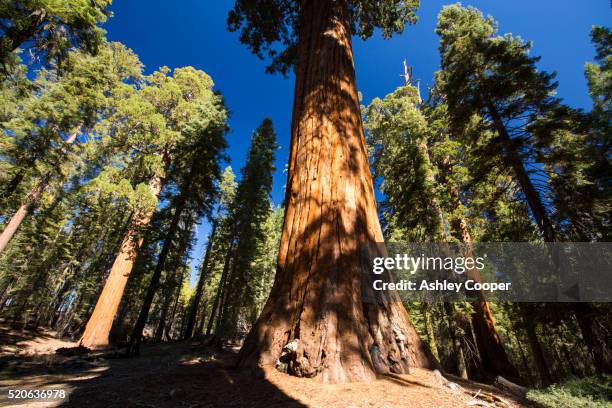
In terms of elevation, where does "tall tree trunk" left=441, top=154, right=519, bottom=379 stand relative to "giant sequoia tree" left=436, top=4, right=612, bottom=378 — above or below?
below

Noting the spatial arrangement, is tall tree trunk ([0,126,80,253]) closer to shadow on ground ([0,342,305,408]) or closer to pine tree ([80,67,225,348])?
pine tree ([80,67,225,348])

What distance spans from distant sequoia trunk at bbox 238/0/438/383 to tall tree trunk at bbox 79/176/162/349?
Answer: 10137 millimetres

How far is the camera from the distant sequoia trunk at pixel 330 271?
98.5 inches

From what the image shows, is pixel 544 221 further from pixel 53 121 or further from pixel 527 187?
pixel 53 121

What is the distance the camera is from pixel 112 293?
34.5 ft

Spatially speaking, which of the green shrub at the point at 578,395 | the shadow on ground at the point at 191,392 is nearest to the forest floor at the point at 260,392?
the shadow on ground at the point at 191,392

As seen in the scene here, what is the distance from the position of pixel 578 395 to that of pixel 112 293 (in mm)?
13750

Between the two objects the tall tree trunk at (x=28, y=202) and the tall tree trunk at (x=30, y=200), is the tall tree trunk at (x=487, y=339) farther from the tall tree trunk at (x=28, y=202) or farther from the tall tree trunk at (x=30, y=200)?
the tall tree trunk at (x=28, y=202)

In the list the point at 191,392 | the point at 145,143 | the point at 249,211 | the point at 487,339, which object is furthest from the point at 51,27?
the point at 487,339

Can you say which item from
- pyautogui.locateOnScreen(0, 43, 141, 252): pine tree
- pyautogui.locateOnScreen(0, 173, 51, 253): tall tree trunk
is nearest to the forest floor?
pyautogui.locateOnScreen(0, 43, 141, 252): pine tree

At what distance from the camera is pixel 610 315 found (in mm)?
5949

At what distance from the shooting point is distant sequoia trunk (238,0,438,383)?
2.50 meters

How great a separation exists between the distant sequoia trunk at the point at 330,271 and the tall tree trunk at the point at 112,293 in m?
10.1

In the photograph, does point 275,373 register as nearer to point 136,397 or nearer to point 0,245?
point 136,397
